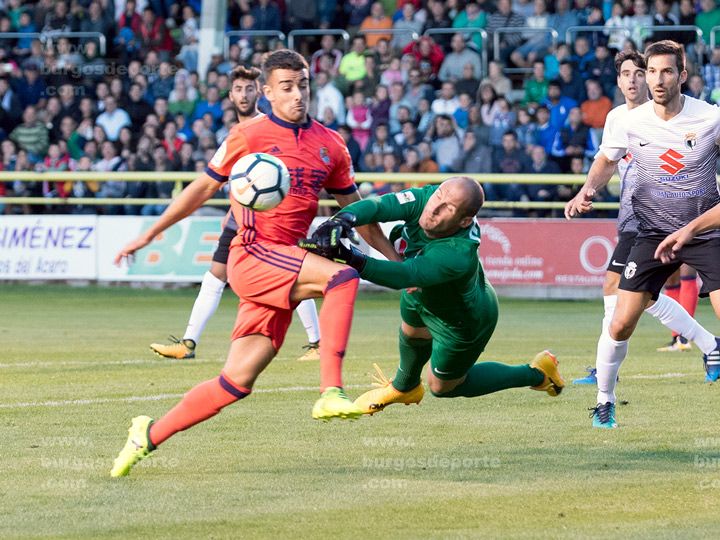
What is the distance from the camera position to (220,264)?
474 inches

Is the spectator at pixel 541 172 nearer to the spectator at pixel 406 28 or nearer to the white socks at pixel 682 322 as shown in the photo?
the spectator at pixel 406 28

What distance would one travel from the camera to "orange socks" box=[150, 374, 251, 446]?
6602 millimetres

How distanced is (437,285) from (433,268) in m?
0.30

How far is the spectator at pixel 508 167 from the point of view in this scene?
18766 mm

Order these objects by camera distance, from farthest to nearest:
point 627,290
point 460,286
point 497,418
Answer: point 497,418
point 627,290
point 460,286

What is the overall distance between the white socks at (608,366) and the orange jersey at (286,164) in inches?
86.2

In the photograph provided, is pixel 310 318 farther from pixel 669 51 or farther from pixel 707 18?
pixel 707 18

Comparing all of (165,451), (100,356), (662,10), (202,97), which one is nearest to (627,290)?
(165,451)

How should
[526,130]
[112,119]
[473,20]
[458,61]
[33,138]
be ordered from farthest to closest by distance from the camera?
1. [33,138]
2. [112,119]
3. [473,20]
4. [458,61]
5. [526,130]

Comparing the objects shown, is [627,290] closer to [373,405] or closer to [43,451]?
[373,405]

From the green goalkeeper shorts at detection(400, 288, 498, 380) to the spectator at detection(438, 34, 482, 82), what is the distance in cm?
1422

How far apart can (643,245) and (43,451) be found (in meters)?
3.55

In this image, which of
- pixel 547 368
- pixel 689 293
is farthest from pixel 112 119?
pixel 547 368

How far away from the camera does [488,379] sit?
7.98m
